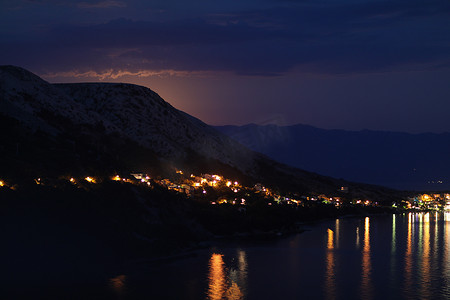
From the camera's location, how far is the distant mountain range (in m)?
67.3

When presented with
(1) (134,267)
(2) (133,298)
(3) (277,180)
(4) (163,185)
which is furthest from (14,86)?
(3) (277,180)

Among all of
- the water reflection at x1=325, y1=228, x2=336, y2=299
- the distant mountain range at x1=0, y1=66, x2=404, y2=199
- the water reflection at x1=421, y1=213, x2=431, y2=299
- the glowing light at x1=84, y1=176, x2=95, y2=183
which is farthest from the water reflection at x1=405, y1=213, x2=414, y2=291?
the distant mountain range at x1=0, y1=66, x2=404, y2=199

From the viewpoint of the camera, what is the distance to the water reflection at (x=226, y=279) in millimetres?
40719

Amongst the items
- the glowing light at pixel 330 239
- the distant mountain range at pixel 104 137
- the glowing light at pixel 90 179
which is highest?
the distant mountain range at pixel 104 137

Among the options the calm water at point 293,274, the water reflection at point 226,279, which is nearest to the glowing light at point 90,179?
the calm water at point 293,274

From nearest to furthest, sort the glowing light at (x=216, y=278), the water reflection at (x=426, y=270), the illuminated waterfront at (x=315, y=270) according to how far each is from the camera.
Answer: the glowing light at (x=216, y=278) < the illuminated waterfront at (x=315, y=270) < the water reflection at (x=426, y=270)

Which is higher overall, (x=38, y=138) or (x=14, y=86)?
(x=14, y=86)

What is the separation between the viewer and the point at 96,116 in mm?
98438

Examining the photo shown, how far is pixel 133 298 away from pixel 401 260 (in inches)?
1214

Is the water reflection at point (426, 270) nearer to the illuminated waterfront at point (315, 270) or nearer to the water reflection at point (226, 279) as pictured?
the illuminated waterfront at point (315, 270)

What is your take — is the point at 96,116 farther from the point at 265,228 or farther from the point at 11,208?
the point at 11,208

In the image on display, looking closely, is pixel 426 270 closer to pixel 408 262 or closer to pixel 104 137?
pixel 408 262

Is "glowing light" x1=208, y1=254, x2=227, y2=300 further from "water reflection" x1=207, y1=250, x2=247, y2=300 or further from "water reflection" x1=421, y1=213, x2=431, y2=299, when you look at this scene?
"water reflection" x1=421, y1=213, x2=431, y2=299

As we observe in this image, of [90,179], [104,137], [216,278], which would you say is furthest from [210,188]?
[216,278]
